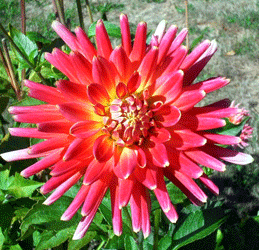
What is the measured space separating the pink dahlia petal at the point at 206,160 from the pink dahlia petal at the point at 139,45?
0.92 feet

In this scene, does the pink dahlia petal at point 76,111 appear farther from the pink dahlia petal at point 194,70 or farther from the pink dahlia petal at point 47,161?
the pink dahlia petal at point 194,70

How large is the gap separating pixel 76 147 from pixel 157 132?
21cm

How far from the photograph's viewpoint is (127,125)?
0.95m

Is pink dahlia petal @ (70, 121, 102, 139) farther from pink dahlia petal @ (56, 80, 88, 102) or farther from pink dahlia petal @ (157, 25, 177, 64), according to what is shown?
pink dahlia petal @ (157, 25, 177, 64)

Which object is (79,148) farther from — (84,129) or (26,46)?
(26,46)

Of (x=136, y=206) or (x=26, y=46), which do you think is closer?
(x=136, y=206)

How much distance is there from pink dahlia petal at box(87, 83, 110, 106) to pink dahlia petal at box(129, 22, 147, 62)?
0.39 ft

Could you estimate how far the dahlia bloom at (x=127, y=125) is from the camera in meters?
0.90

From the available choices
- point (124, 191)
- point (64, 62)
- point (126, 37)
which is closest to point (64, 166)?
point (124, 191)

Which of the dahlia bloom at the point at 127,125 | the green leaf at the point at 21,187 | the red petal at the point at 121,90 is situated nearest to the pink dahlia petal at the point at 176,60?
the dahlia bloom at the point at 127,125

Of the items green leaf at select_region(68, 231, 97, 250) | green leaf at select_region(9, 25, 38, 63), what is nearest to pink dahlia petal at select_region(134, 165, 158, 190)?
green leaf at select_region(68, 231, 97, 250)

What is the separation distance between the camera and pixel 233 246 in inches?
65.4

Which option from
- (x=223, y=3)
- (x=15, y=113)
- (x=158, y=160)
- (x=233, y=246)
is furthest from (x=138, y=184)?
(x=223, y=3)

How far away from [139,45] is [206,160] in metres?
0.34
